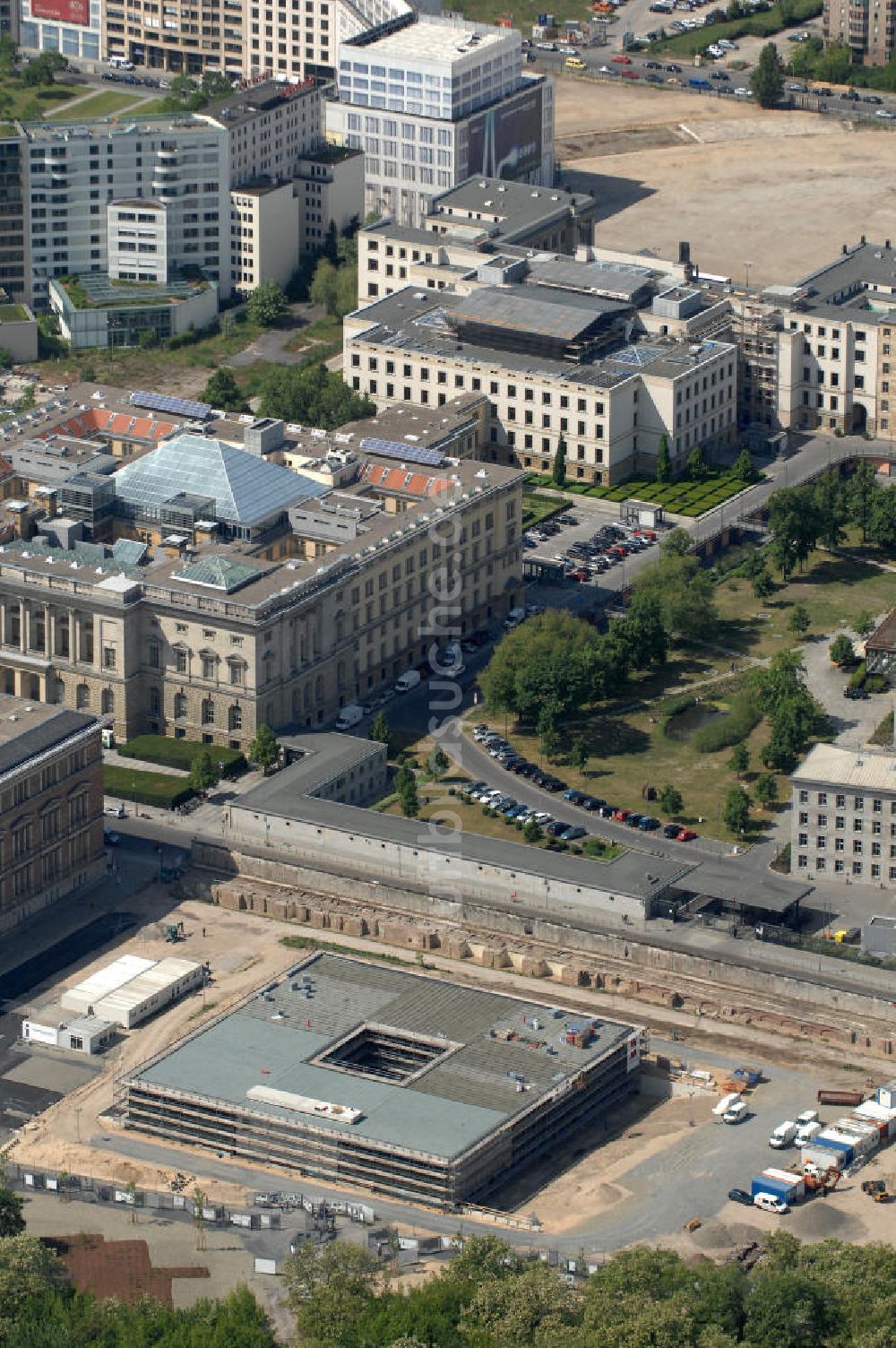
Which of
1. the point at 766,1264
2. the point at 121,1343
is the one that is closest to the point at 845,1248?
the point at 766,1264

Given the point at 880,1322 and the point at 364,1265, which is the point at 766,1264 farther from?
the point at 364,1265

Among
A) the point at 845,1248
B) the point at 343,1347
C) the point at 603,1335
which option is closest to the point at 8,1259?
the point at 343,1347

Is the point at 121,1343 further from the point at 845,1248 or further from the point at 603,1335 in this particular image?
the point at 845,1248

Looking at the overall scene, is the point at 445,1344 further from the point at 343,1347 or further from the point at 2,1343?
the point at 2,1343

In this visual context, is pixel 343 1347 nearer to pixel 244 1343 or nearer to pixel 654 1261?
pixel 244 1343

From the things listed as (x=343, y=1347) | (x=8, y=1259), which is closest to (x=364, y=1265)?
(x=343, y=1347)

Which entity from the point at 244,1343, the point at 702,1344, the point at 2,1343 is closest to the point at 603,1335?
the point at 702,1344
